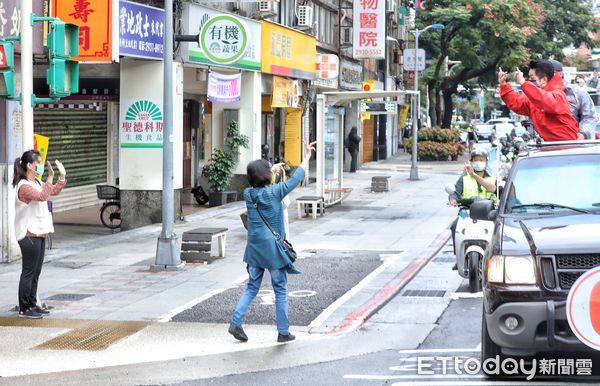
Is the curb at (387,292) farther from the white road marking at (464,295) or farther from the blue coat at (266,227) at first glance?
the blue coat at (266,227)

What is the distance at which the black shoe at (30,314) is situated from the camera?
12.5 meters

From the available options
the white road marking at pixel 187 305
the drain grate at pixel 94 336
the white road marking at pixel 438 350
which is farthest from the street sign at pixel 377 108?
the white road marking at pixel 438 350

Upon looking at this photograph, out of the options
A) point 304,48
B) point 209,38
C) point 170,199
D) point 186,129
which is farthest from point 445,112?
point 170,199

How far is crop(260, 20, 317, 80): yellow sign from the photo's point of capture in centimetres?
3002

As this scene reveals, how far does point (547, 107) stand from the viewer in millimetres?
11984

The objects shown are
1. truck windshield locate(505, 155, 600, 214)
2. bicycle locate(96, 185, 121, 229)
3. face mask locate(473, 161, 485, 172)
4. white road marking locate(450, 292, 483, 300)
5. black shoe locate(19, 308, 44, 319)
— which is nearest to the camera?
truck windshield locate(505, 155, 600, 214)

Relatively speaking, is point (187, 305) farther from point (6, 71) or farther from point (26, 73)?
point (26, 73)

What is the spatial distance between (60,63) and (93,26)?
5.94m

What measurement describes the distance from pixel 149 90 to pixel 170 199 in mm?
6147

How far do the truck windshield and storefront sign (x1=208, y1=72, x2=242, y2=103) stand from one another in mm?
16673

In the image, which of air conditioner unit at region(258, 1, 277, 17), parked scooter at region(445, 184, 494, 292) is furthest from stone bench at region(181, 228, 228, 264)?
air conditioner unit at region(258, 1, 277, 17)

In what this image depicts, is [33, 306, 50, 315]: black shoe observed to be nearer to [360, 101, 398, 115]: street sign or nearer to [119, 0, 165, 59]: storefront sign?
[119, 0, 165, 59]: storefront sign

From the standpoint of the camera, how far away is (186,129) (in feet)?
96.5

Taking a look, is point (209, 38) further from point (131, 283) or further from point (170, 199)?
point (131, 283)
